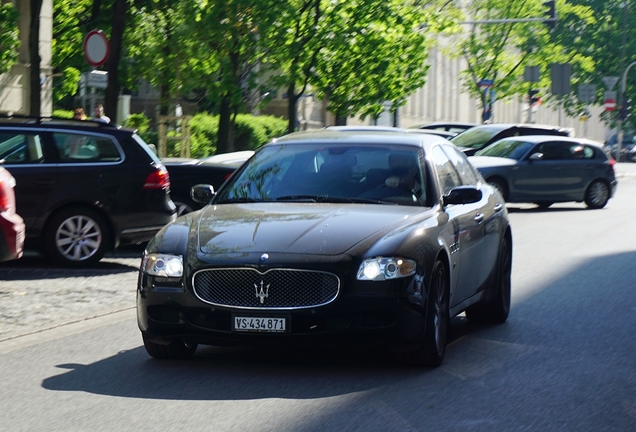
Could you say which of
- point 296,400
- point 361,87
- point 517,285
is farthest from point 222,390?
point 361,87

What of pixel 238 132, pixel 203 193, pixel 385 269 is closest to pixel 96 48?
pixel 203 193

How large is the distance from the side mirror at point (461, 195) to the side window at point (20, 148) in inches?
269

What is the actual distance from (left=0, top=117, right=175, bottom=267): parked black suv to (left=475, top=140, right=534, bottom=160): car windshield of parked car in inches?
488

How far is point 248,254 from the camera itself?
762cm

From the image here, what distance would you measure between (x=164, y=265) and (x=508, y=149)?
18.9 m

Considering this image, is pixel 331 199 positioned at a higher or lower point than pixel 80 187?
higher

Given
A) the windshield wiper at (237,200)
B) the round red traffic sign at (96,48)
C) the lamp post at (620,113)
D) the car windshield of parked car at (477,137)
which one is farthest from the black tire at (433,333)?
the lamp post at (620,113)

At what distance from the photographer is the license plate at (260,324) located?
7.56 metres

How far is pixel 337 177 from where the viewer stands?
8.85 meters

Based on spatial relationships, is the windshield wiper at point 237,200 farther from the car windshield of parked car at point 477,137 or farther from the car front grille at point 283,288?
the car windshield of parked car at point 477,137

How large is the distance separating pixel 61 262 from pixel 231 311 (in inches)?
277

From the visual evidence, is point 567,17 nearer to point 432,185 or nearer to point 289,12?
point 289,12

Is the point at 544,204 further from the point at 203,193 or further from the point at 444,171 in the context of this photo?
Answer: the point at 203,193

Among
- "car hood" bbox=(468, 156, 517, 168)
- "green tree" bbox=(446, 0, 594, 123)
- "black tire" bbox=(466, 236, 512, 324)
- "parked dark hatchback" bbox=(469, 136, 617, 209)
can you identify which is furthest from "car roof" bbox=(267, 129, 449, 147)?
"green tree" bbox=(446, 0, 594, 123)
